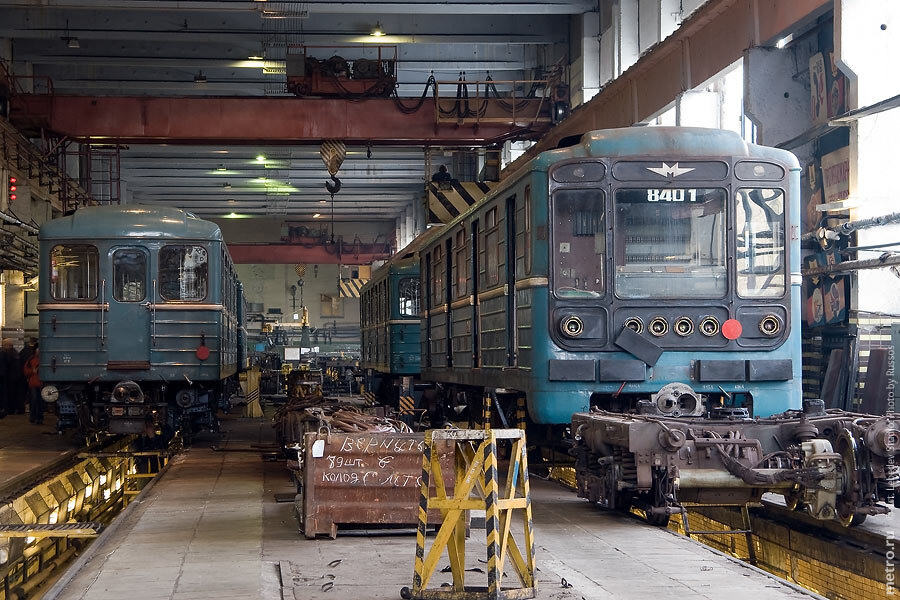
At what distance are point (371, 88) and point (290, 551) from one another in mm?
15661

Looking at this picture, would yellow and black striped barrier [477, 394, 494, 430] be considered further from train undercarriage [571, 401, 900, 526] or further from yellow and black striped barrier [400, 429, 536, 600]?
yellow and black striped barrier [400, 429, 536, 600]

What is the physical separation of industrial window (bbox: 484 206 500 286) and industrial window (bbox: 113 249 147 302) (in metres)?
5.87

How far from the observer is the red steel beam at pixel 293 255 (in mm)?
45969

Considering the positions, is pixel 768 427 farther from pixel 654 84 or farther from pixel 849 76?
pixel 654 84

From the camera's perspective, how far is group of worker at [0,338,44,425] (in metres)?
22.5

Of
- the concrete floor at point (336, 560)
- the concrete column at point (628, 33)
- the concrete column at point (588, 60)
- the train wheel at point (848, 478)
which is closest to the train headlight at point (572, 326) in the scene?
the concrete floor at point (336, 560)

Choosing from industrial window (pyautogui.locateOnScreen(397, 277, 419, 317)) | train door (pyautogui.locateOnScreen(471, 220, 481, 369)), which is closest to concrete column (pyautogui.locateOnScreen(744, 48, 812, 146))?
train door (pyautogui.locateOnScreen(471, 220, 481, 369))

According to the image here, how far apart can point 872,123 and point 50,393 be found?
11240 millimetres

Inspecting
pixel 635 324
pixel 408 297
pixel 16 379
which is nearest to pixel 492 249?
pixel 635 324

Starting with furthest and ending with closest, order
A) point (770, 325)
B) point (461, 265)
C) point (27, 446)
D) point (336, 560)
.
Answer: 1. point (27, 446)
2. point (461, 265)
3. point (770, 325)
4. point (336, 560)

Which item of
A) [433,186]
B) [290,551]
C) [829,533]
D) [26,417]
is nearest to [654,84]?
[433,186]

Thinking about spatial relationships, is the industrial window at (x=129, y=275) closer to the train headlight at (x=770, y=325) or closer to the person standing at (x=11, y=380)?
the train headlight at (x=770, y=325)

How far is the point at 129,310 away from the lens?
15.9 m

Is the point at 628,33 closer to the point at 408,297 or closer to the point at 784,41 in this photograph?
the point at 784,41
